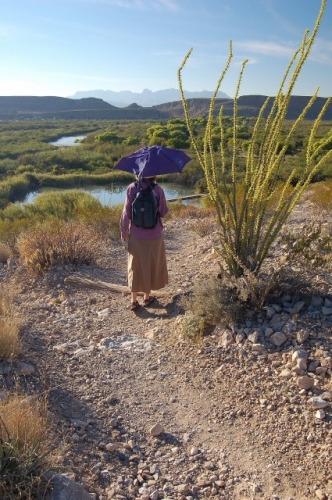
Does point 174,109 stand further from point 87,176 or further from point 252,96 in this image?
point 87,176

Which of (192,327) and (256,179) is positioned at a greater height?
(256,179)

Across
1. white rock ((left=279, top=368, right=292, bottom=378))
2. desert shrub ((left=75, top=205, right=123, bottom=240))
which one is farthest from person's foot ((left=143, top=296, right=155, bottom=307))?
desert shrub ((left=75, top=205, right=123, bottom=240))

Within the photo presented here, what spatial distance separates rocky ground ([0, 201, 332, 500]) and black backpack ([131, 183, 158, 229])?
3.39 ft

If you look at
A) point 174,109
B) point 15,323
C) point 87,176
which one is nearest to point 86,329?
point 15,323

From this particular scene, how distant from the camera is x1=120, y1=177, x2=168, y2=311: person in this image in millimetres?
4445

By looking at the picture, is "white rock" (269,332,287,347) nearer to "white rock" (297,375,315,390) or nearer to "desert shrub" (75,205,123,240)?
"white rock" (297,375,315,390)

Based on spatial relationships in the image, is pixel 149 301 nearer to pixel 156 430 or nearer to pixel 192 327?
pixel 192 327

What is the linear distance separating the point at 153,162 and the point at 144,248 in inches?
36.0

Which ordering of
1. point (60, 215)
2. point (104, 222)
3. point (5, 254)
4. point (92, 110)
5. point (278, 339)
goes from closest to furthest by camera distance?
1. point (278, 339)
2. point (5, 254)
3. point (104, 222)
4. point (60, 215)
5. point (92, 110)

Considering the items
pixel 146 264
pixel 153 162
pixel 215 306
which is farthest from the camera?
pixel 146 264

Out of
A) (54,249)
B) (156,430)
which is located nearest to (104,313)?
(54,249)

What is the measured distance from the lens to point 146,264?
4.66 m

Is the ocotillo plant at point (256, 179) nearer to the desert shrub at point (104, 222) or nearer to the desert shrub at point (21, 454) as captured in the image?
the desert shrub at point (21, 454)

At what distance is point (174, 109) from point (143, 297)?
11452cm
